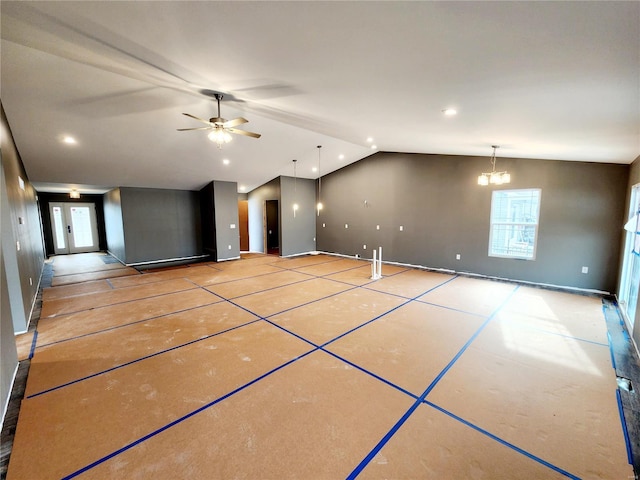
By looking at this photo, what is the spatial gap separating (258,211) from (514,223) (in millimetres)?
8049

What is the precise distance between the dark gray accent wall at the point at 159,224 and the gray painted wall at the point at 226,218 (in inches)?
60.6

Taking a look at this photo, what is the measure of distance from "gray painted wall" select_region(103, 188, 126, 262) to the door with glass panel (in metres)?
1.01

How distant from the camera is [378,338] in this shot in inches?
130

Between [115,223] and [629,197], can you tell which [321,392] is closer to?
[629,197]

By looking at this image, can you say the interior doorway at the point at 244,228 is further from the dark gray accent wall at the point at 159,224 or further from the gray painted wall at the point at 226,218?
the gray painted wall at the point at 226,218

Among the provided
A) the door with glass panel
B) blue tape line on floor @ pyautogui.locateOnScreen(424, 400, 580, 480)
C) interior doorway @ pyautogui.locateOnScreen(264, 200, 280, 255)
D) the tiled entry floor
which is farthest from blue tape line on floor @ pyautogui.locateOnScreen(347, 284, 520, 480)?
the door with glass panel

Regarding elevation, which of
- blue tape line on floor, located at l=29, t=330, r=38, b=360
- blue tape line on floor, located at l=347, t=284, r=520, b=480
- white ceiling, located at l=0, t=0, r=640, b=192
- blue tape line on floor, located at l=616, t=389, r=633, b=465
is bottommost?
blue tape line on floor, located at l=616, t=389, r=633, b=465

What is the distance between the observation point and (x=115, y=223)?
29.1 ft

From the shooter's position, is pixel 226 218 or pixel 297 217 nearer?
pixel 226 218

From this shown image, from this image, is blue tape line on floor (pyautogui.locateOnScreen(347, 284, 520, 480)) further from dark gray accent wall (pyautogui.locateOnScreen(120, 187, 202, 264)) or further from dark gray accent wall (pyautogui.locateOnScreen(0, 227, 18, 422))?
dark gray accent wall (pyautogui.locateOnScreen(120, 187, 202, 264))

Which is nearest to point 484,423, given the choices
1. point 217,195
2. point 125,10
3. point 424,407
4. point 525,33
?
point 424,407

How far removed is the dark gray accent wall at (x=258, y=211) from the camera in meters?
9.33

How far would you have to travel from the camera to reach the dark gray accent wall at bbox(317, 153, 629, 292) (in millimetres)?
4930

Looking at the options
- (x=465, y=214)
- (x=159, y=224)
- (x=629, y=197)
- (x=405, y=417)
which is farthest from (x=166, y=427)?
(x=159, y=224)
